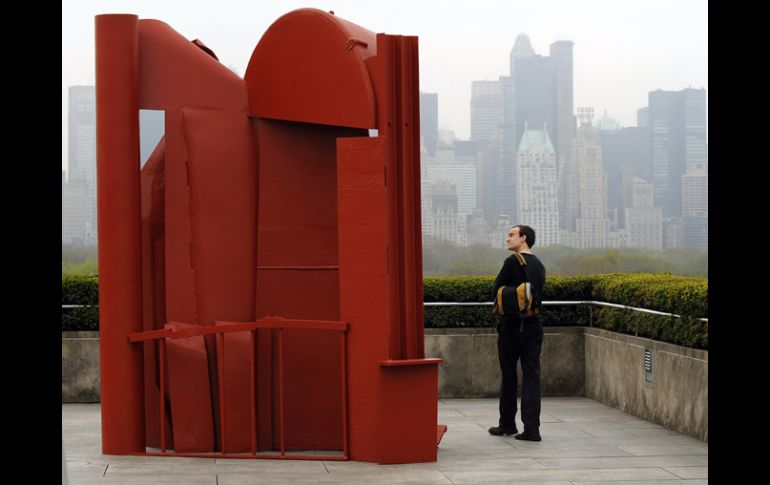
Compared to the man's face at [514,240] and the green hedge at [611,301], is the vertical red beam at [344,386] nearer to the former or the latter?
the man's face at [514,240]

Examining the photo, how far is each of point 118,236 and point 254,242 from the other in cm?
112

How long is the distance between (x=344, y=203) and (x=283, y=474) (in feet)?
6.92

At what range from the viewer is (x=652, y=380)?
11.4 metres

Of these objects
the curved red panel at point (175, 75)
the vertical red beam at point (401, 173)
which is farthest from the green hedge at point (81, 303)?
the vertical red beam at point (401, 173)

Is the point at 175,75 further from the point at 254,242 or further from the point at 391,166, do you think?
the point at 391,166

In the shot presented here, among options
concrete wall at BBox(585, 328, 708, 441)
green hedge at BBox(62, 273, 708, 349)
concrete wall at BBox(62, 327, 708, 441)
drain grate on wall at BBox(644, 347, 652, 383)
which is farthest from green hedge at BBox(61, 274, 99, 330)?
drain grate on wall at BBox(644, 347, 652, 383)

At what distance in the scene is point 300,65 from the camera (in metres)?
9.30

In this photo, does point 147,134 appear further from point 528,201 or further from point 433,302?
point 528,201

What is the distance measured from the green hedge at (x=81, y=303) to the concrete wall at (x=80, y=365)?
0.13 metres

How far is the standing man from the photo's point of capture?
10.3 m

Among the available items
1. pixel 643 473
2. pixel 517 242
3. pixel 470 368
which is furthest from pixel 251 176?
pixel 470 368

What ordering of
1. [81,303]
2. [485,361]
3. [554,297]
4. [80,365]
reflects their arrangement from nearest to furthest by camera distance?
[80,365] < [81,303] < [485,361] < [554,297]

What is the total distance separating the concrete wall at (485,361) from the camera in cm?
1352

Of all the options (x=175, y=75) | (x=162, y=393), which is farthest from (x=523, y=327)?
(x=175, y=75)
